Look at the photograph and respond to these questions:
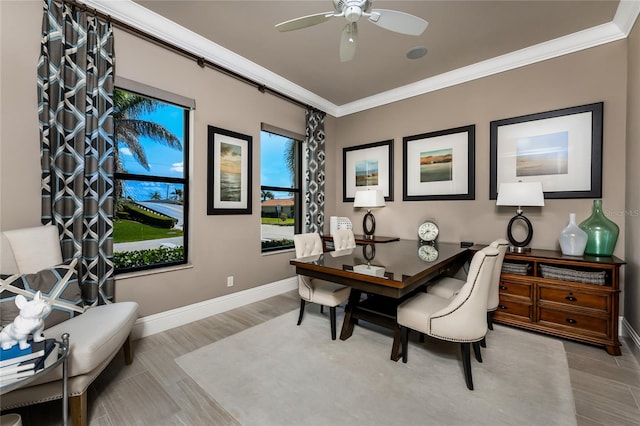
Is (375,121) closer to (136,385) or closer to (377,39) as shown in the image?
(377,39)

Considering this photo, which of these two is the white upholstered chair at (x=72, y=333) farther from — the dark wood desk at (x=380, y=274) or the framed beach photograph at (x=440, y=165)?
the framed beach photograph at (x=440, y=165)

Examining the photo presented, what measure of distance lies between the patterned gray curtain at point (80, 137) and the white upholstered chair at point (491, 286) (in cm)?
290

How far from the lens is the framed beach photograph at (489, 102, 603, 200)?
2674 millimetres

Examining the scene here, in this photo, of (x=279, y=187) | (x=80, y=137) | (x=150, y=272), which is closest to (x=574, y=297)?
(x=279, y=187)

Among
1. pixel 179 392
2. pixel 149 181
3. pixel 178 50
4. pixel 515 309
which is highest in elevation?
pixel 178 50

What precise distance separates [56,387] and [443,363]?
95.4 inches

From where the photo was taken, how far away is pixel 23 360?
3.76ft

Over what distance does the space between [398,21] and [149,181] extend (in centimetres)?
263

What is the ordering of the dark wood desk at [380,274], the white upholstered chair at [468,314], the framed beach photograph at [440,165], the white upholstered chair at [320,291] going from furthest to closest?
the framed beach photograph at [440,165] < the white upholstered chair at [320,291] < the dark wood desk at [380,274] < the white upholstered chair at [468,314]

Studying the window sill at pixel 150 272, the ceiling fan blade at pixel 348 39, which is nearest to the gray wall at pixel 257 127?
the window sill at pixel 150 272

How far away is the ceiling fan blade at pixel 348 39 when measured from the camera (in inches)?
78.4

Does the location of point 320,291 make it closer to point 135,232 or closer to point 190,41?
point 135,232

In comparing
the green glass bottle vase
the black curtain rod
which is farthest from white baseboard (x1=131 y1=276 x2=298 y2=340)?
the green glass bottle vase

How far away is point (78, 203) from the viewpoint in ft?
6.90
